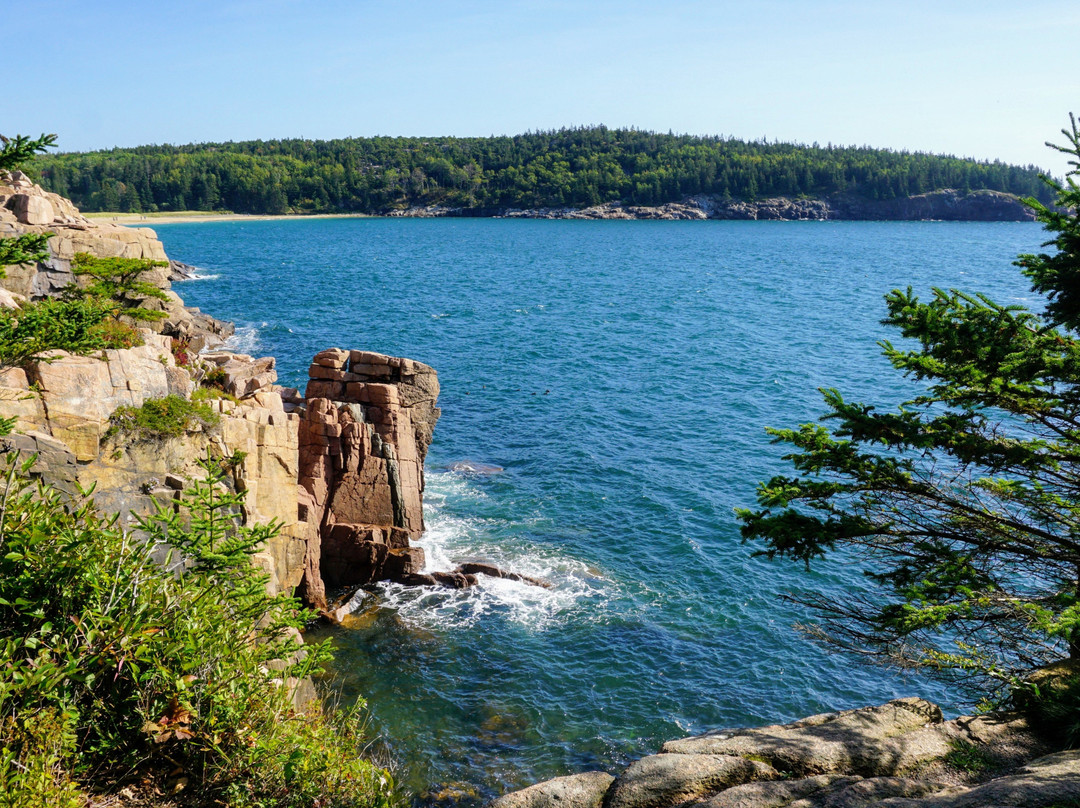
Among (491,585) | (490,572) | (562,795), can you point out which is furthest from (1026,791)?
(490,572)

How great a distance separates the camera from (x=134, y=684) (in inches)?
384

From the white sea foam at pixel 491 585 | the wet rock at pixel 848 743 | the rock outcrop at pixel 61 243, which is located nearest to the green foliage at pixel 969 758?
the wet rock at pixel 848 743

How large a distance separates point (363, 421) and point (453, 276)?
8224cm

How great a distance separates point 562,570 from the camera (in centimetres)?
2908

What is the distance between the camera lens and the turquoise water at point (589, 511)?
2120 centimetres

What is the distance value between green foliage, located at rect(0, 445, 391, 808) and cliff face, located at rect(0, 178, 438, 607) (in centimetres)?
405

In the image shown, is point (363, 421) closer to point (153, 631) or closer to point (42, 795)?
point (153, 631)

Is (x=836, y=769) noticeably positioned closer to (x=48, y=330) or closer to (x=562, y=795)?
(x=562, y=795)

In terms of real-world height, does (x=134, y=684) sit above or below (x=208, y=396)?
below

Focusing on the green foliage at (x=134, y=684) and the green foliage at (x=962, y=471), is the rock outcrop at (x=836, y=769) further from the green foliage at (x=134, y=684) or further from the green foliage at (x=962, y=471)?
the green foliage at (x=134, y=684)

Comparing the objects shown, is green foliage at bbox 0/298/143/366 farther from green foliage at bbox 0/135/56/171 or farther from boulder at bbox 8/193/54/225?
boulder at bbox 8/193/54/225

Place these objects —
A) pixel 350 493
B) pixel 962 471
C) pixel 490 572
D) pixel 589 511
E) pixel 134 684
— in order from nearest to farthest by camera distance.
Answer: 1. pixel 134 684
2. pixel 962 471
3. pixel 490 572
4. pixel 350 493
5. pixel 589 511

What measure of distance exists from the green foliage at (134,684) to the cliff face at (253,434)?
13.3 ft

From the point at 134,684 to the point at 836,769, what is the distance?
418 inches
